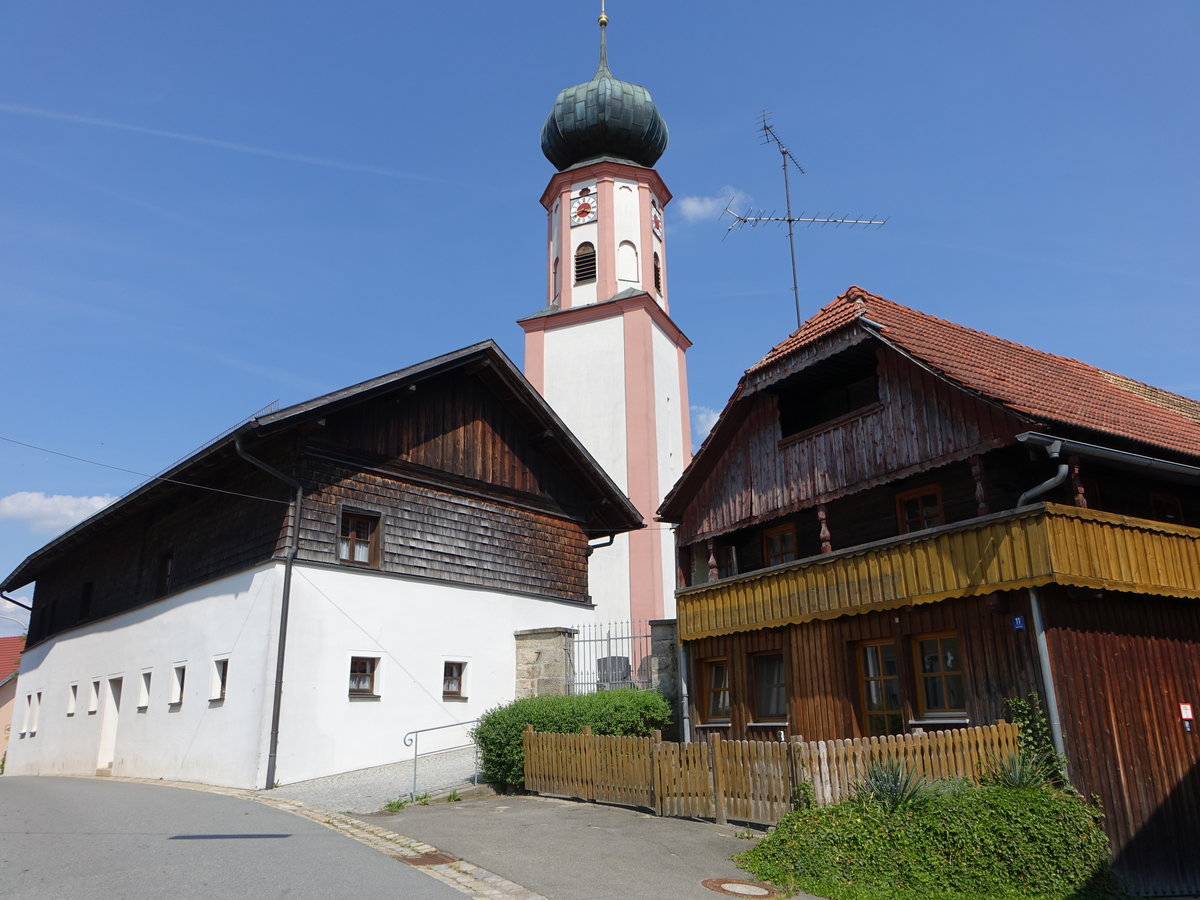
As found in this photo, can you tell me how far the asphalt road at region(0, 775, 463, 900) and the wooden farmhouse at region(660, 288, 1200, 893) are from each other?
24.9 ft

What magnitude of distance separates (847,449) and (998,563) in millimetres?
3938

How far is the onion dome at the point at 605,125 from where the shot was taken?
37.3m

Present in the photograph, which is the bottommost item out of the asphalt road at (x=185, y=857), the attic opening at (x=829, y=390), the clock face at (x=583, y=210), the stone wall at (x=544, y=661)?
the asphalt road at (x=185, y=857)

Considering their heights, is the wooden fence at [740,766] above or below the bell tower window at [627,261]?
below

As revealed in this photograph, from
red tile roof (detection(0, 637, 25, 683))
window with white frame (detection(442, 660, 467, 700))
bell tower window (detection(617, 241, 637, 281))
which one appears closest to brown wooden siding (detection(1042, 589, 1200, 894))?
window with white frame (detection(442, 660, 467, 700))

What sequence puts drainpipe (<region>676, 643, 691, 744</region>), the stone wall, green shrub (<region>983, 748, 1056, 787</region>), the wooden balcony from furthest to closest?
the stone wall, drainpipe (<region>676, 643, 691, 744</region>), the wooden balcony, green shrub (<region>983, 748, 1056, 787</region>)

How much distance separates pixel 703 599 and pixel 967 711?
5720mm

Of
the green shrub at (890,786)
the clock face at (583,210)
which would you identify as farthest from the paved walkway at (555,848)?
the clock face at (583,210)

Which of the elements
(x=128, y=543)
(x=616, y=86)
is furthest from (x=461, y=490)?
(x=616, y=86)

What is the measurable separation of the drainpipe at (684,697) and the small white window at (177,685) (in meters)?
9.98

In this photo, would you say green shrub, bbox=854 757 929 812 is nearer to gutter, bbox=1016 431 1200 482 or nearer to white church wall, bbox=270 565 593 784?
gutter, bbox=1016 431 1200 482

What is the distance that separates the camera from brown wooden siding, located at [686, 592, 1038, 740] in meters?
12.6

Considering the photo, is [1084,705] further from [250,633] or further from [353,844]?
[250,633]

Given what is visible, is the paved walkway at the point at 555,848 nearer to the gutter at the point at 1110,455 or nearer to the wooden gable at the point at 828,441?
the gutter at the point at 1110,455
